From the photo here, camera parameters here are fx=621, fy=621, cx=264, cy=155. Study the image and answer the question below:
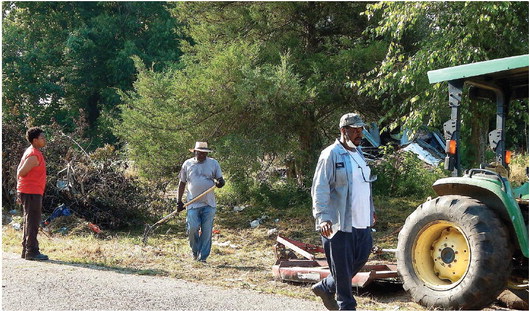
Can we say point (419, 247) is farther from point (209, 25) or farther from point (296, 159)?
point (209, 25)

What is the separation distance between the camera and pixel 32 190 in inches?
340

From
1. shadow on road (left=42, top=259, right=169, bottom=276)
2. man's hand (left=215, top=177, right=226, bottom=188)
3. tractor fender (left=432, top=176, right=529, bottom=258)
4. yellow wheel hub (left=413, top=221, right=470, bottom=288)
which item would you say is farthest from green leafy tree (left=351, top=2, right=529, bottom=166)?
shadow on road (left=42, top=259, right=169, bottom=276)

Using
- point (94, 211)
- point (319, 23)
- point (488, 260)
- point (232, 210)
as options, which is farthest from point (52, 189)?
point (488, 260)

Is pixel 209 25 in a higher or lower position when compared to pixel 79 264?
higher

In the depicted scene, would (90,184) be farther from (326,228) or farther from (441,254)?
(326,228)

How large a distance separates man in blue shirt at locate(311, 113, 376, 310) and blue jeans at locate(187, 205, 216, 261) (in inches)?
154

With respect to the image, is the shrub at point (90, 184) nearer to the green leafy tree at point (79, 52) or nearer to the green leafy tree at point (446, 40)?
the green leafy tree at point (446, 40)

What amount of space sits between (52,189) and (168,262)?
4737mm

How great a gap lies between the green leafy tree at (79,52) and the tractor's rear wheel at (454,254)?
2047 cm

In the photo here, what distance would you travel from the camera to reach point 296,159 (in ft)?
44.4

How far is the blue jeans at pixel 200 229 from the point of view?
30.0 feet

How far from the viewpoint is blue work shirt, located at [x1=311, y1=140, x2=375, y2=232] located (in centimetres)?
524

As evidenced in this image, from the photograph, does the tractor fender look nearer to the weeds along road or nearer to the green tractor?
the green tractor

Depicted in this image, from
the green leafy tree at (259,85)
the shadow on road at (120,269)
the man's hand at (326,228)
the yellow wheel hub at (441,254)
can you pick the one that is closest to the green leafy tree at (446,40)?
the green leafy tree at (259,85)
